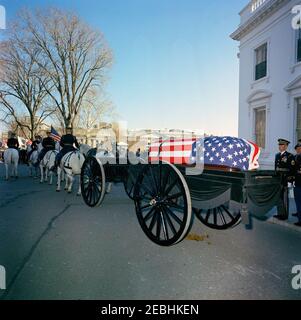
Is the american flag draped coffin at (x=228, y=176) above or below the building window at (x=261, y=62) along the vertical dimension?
below

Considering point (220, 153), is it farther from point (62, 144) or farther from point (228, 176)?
point (62, 144)

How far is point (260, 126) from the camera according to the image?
1296cm

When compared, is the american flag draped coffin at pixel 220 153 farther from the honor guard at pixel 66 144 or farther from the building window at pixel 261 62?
the building window at pixel 261 62

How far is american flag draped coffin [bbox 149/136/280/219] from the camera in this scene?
363cm

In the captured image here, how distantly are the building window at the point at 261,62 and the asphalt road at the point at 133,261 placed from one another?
29.9 feet

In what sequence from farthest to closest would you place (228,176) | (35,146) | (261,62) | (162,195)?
(35,146) < (261,62) < (162,195) < (228,176)

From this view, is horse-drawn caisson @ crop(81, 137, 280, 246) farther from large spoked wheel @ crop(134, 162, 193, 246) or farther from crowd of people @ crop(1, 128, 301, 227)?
crowd of people @ crop(1, 128, 301, 227)

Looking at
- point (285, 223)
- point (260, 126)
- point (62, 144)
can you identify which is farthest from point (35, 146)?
point (285, 223)

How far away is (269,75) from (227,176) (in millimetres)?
9933

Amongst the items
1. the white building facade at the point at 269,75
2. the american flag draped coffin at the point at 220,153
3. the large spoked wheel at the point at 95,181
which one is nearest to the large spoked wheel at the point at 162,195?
the american flag draped coffin at the point at 220,153

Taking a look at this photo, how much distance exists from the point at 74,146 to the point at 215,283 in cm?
853

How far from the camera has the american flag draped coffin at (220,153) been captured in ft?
13.5

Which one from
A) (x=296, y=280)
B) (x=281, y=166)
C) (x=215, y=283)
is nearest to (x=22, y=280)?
(x=215, y=283)
